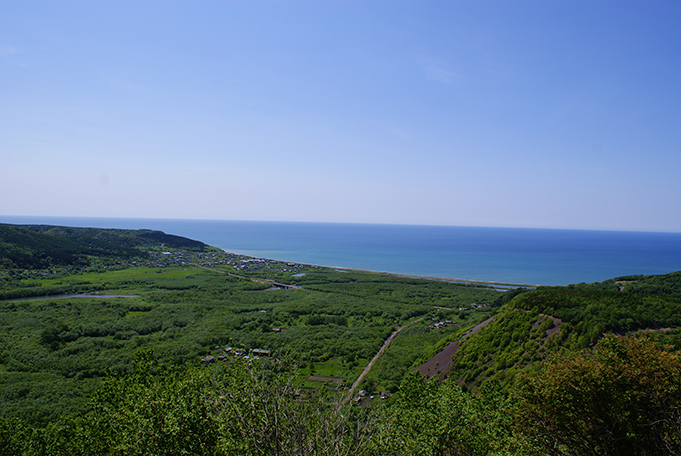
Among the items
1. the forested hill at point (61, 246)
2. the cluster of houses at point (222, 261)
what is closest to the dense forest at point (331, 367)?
the forested hill at point (61, 246)

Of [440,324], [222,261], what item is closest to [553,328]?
[440,324]

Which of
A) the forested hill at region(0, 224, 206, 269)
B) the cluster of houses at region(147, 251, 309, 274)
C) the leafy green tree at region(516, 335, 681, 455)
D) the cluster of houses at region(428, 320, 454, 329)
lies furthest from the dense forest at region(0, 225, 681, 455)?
the cluster of houses at region(147, 251, 309, 274)

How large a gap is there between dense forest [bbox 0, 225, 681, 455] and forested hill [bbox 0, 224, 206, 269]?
87.1 inches

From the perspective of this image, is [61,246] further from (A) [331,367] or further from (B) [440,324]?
(B) [440,324]

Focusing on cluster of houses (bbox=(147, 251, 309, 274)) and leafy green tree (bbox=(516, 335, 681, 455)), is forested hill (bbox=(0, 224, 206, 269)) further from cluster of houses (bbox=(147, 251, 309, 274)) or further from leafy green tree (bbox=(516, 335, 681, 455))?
leafy green tree (bbox=(516, 335, 681, 455))

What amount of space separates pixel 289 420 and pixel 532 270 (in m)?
129

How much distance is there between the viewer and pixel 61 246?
117 metres

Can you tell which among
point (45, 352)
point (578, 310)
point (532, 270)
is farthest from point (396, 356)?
point (532, 270)

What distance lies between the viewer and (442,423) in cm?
1509

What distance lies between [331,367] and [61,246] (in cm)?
12655

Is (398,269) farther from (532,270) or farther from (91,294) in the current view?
(91,294)

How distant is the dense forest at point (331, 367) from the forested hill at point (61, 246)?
2211 millimetres

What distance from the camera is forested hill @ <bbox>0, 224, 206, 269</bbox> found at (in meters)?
97.0

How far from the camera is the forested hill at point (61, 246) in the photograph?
3819 inches
